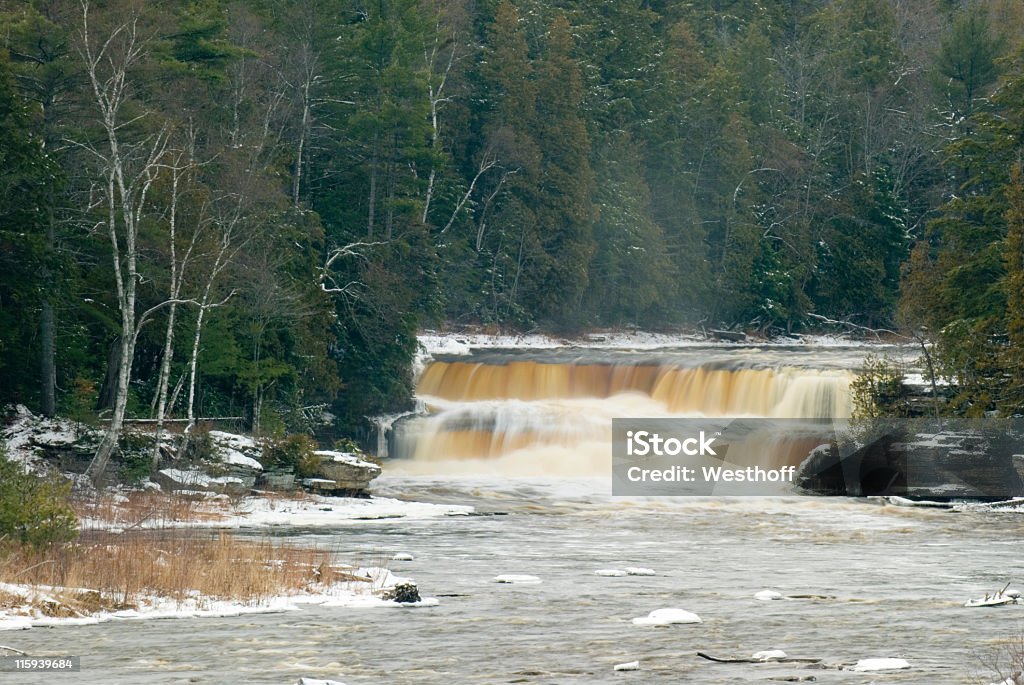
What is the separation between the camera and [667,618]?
2166 centimetres

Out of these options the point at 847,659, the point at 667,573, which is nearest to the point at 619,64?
the point at 667,573

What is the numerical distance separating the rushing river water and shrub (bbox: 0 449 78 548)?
132 inches

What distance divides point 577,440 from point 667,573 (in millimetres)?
25732

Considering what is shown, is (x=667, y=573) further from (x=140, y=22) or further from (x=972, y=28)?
(x=972, y=28)

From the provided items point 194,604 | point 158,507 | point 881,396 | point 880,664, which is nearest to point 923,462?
point 881,396

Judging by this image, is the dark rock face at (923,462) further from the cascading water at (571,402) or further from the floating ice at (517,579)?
the floating ice at (517,579)

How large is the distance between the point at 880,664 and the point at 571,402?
131ft

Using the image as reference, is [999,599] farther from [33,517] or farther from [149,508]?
Answer: [149,508]

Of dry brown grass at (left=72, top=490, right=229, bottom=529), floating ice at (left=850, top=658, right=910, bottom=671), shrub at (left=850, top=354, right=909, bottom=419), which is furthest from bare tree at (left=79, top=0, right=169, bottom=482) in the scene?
floating ice at (left=850, top=658, right=910, bottom=671)

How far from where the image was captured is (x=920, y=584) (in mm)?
25828

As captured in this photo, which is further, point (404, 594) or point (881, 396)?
point (881, 396)

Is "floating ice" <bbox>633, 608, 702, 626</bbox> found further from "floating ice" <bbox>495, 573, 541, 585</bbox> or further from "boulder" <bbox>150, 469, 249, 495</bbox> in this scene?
"boulder" <bbox>150, 469, 249, 495</bbox>

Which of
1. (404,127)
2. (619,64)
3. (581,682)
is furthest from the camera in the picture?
(619,64)

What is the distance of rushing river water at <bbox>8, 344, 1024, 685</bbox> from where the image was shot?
1778 centimetres
